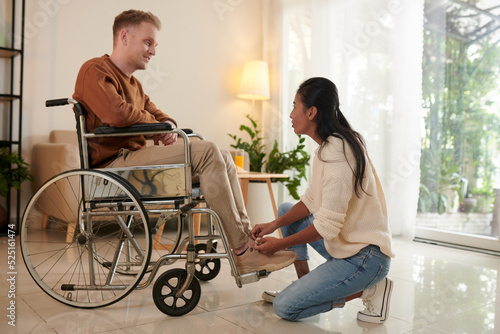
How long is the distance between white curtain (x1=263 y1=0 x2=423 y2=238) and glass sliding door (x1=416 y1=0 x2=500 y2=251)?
0.11 m

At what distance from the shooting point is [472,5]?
10.4ft

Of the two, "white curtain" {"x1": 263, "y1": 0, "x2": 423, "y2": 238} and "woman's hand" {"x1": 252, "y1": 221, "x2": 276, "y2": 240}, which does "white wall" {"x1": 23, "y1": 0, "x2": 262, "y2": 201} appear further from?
"woman's hand" {"x1": 252, "y1": 221, "x2": 276, "y2": 240}

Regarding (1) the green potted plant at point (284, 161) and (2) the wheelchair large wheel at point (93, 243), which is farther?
(1) the green potted plant at point (284, 161)

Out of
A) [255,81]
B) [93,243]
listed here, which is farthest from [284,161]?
[93,243]

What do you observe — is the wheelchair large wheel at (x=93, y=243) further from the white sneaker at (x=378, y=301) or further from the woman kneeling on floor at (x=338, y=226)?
the white sneaker at (x=378, y=301)

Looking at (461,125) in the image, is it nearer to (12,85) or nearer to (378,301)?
(378,301)

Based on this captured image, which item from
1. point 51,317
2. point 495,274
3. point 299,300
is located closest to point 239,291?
point 299,300

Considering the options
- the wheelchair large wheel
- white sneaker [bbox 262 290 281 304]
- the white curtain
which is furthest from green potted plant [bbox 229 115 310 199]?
white sneaker [bbox 262 290 281 304]

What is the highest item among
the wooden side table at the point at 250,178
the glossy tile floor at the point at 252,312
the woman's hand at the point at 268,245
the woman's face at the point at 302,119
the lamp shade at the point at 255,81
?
the lamp shade at the point at 255,81

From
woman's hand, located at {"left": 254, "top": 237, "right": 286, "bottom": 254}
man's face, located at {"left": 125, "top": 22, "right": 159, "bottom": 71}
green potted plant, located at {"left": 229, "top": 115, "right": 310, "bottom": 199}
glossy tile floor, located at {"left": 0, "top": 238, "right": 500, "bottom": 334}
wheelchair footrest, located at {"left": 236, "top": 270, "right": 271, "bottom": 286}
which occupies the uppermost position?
man's face, located at {"left": 125, "top": 22, "right": 159, "bottom": 71}

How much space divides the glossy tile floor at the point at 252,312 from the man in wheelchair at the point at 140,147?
0.66 feet

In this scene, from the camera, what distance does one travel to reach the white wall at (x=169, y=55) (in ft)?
11.6

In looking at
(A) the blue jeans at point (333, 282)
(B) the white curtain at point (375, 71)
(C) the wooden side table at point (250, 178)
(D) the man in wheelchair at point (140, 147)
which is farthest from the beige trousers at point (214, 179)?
(B) the white curtain at point (375, 71)

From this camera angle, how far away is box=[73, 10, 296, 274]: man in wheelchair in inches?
65.1
